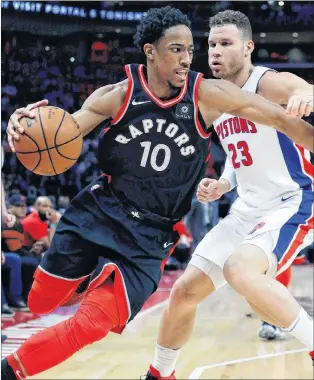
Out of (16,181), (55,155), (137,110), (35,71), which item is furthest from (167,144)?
(35,71)

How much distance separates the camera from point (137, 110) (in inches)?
140

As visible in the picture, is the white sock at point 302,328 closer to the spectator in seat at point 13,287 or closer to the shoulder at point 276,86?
the shoulder at point 276,86

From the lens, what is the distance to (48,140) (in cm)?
336

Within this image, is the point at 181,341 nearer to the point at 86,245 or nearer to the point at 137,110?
the point at 86,245

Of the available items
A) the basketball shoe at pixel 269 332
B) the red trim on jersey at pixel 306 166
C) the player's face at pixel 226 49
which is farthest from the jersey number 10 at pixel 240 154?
the basketball shoe at pixel 269 332

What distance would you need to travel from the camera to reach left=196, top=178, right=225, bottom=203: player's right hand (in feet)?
14.0

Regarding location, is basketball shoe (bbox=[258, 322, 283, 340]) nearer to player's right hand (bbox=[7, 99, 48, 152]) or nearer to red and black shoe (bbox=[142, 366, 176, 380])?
red and black shoe (bbox=[142, 366, 176, 380])

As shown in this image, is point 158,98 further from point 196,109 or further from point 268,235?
point 268,235

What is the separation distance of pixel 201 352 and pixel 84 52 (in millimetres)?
12528

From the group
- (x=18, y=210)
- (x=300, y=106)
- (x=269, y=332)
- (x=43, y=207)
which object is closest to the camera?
(x=300, y=106)

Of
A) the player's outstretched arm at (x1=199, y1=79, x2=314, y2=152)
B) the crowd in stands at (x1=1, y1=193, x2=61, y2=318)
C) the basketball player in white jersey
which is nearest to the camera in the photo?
the player's outstretched arm at (x1=199, y1=79, x2=314, y2=152)

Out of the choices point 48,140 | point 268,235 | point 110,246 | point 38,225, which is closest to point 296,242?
point 268,235

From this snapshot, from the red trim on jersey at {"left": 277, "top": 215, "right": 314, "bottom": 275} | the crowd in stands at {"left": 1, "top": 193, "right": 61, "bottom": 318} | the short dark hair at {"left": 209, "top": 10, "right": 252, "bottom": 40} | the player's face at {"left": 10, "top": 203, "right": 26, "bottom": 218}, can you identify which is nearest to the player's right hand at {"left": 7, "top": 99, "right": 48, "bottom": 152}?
the short dark hair at {"left": 209, "top": 10, "right": 252, "bottom": 40}

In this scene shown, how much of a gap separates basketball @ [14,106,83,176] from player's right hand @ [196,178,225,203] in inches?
40.0
